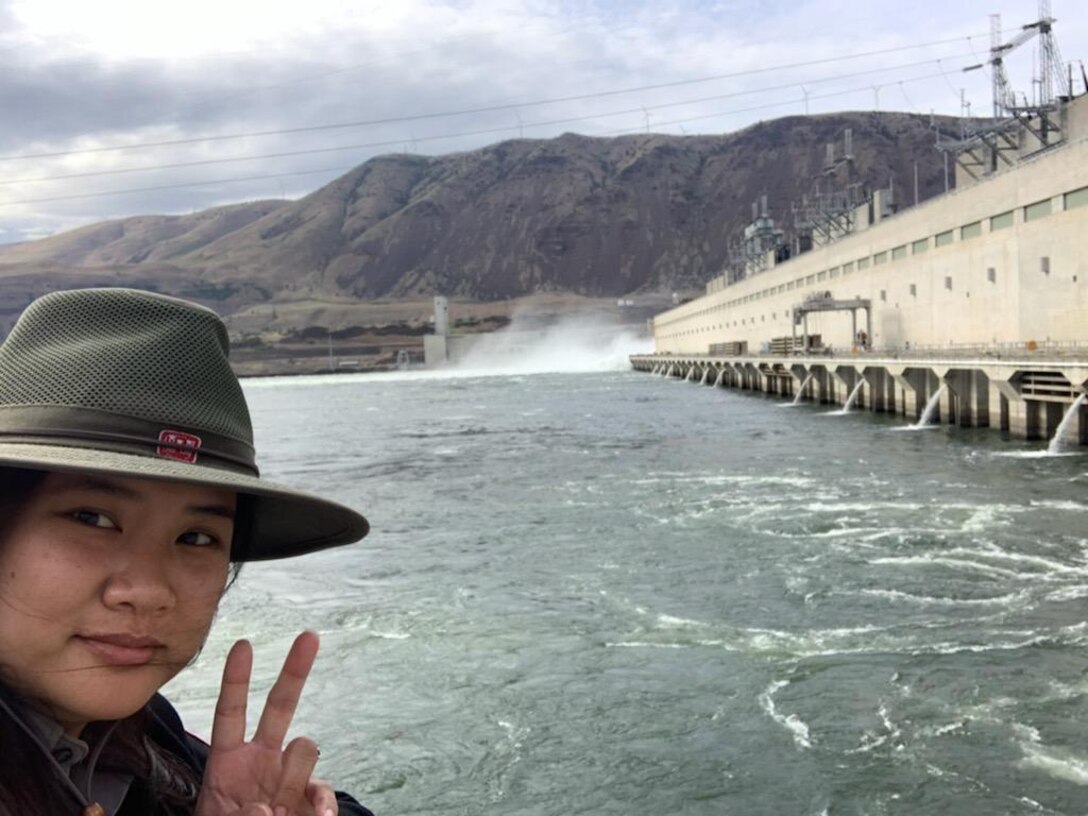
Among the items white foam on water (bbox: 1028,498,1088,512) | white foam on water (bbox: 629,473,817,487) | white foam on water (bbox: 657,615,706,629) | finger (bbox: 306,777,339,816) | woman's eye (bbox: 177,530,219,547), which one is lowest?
white foam on water (bbox: 1028,498,1088,512)

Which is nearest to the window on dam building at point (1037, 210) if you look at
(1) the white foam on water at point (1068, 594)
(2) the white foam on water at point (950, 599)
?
(1) the white foam on water at point (1068, 594)

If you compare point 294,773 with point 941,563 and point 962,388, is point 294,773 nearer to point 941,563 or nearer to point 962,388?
point 941,563

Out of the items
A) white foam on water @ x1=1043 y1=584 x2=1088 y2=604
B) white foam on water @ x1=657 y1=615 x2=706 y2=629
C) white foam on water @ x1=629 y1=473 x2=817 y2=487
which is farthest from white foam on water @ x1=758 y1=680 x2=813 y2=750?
white foam on water @ x1=629 y1=473 x2=817 y2=487

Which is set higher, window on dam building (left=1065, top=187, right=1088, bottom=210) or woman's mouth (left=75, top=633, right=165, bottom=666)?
window on dam building (left=1065, top=187, right=1088, bottom=210)

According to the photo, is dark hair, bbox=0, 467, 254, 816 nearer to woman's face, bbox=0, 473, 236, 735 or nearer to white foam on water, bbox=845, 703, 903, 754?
woman's face, bbox=0, 473, 236, 735

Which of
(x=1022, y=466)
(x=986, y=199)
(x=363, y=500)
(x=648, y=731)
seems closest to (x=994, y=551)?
(x=648, y=731)

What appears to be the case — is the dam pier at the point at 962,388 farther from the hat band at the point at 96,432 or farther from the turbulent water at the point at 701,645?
the hat band at the point at 96,432

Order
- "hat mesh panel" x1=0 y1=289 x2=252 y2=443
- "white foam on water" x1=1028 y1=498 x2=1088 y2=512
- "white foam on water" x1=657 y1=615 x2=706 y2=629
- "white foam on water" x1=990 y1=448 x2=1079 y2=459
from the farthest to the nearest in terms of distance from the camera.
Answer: "white foam on water" x1=990 y1=448 x2=1079 y2=459
"white foam on water" x1=1028 y1=498 x2=1088 y2=512
"white foam on water" x1=657 y1=615 x2=706 y2=629
"hat mesh panel" x1=0 y1=289 x2=252 y2=443
